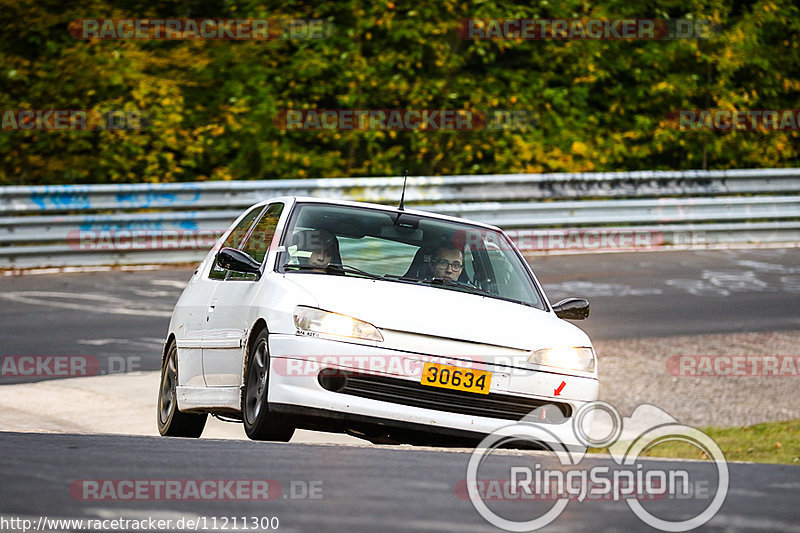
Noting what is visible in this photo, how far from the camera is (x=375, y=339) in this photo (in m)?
7.02

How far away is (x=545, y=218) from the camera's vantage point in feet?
63.7

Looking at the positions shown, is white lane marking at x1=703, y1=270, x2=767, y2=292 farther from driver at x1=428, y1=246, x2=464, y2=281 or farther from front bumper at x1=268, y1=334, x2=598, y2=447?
front bumper at x1=268, y1=334, x2=598, y2=447

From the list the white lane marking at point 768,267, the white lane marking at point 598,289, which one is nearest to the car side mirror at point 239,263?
the white lane marking at point 598,289

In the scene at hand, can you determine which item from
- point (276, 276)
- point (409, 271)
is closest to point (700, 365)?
point (409, 271)

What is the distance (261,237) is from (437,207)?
422 inches

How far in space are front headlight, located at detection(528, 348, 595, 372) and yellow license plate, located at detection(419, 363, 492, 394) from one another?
30 cm

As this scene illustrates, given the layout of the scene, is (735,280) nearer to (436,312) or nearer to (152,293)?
(152,293)

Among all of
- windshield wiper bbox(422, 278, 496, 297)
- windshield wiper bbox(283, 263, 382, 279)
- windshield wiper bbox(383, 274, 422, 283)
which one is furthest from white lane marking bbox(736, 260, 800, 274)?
windshield wiper bbox(283, 263, 382, 279)

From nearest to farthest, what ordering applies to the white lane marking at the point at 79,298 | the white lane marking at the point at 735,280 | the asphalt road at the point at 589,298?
1. the asphalt road at the point at 589,298
2. the white lane marking at the point at 79,298
3. the white lane marking at the point at 735,280

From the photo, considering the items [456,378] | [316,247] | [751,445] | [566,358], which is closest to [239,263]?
[316,247]

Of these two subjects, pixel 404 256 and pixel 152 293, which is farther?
pixel 152 293

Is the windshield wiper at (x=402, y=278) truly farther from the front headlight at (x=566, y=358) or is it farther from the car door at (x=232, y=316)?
the front headlight at (x=566, y=358)

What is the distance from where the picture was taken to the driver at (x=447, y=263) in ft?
27.0

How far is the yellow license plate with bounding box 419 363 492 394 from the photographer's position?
277 inches
